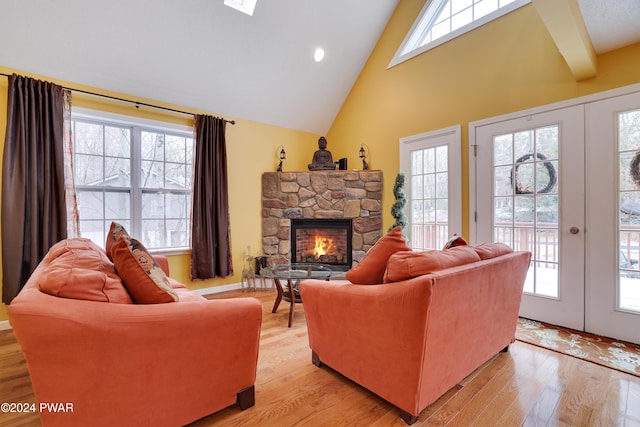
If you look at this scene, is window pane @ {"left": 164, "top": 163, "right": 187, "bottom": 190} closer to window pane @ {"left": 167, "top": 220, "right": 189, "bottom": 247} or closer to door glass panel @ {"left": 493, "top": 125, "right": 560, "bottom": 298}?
window pane @ {"left": 167, "top": 220, "right": 189, "bottom": 247}

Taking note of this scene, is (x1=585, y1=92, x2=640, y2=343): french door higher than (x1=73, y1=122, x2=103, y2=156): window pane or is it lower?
lower

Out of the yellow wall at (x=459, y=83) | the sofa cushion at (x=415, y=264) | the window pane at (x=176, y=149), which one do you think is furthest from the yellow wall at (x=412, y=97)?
the sofa cushion at (x=415, y=264)

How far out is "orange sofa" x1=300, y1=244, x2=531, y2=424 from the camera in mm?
1430

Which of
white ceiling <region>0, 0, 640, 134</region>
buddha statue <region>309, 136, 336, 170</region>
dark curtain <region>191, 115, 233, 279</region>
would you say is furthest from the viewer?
buddha statue <region>309, 136, 336, 170</region>

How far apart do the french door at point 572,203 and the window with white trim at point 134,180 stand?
3.72m

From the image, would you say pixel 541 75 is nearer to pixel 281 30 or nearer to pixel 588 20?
pixel 588 20

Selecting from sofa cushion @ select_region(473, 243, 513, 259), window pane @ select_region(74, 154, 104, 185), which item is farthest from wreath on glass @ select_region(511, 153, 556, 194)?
window pane @ select_region(74, 154, 104, 185)

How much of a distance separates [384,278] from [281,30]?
3397mm

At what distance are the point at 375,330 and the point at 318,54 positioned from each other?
378 centimetres

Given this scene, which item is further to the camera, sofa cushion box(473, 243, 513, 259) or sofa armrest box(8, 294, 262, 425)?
sofa cushion box(473, 243, 513, 259)

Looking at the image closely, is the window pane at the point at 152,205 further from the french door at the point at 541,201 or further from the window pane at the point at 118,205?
the french door at the point at 541,201

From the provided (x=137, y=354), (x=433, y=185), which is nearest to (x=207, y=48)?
(x=433, y=185)

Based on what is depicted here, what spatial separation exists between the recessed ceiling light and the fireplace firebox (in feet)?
7.58

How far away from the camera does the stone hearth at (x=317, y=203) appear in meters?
4.30
